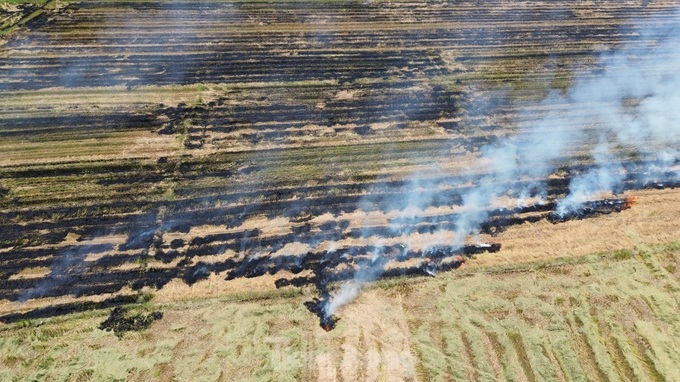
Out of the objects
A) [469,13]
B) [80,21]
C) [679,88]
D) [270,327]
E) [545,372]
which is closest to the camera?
[545,372]

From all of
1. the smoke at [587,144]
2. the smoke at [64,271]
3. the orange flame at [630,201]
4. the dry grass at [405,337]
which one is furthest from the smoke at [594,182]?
the smoke at [64,271]

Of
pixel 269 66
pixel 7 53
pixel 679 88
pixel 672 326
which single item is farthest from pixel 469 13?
pixel 7 53

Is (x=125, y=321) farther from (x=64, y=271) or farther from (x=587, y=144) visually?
(x=587, y=144)

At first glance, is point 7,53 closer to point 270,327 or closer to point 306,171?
point 306,171

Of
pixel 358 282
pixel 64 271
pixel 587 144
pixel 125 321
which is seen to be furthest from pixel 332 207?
pixel 587 144

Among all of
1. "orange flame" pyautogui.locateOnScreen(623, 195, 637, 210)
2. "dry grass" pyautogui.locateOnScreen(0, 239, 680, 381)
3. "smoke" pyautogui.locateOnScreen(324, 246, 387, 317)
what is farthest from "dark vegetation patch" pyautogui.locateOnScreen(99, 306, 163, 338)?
"orange flame" pyautogui.locateOnScreen(623, 195, 637, 210)

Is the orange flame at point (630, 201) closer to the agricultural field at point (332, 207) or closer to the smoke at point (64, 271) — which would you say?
the agricultural field at point (332, 207)
